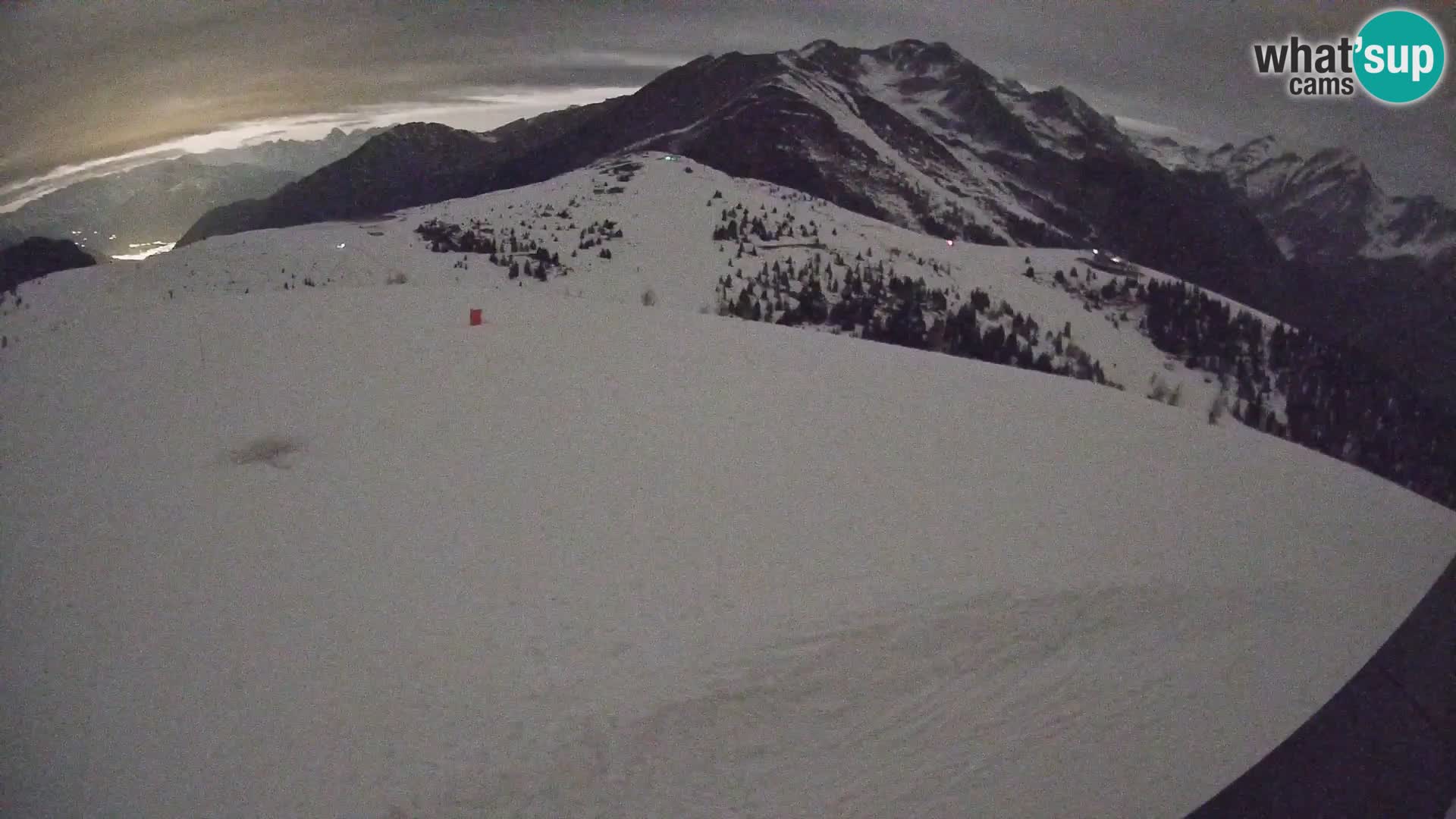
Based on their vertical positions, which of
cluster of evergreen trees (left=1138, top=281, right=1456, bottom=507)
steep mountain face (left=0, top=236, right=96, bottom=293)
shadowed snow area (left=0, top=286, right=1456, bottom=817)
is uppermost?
steep mountain face (left=0, top=236, right=96, bottom=293)

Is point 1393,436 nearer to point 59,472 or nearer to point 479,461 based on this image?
point 479,461

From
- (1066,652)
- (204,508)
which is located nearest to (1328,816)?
(1066,652)

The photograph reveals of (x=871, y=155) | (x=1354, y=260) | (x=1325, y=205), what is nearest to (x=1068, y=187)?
(x=1354, y=260)

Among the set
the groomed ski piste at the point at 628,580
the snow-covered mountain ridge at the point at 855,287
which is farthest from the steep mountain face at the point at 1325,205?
the groomed ski piste at the point at 628,580

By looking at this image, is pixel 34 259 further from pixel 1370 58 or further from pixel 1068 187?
pixel 1068 187

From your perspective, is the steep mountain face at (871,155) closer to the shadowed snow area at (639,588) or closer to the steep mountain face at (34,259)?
the steep mountain face at (34,259)

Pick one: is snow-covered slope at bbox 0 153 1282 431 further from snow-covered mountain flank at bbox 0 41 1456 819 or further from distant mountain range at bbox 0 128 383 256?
distant mountain range at bbox 0 128 383 256

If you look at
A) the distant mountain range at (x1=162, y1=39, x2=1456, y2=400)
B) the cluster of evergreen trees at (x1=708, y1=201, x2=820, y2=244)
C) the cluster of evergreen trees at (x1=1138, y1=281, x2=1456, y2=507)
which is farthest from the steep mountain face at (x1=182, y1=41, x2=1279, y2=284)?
the cluster of evergreen trees at (x1=708, y1=201, x2=820, y2=244)
